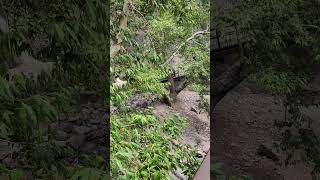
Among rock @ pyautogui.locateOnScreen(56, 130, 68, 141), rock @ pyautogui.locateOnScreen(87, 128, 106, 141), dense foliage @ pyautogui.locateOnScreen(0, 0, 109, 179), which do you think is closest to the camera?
dense foliage @ pyautogui.locateOnScreen(0, 0, 109, 179)

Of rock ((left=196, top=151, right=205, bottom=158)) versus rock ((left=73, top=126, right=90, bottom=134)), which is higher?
rock ((left=73, top=126, right=90, bottom=134))

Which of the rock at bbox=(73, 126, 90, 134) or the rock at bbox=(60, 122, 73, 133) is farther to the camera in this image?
the rock at bbox=(73, 126, 90, 134)

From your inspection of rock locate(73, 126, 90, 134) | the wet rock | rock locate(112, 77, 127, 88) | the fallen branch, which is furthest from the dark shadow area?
rock locate(73, 126, 90, 134)

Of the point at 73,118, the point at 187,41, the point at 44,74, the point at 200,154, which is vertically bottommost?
the point at 200,154

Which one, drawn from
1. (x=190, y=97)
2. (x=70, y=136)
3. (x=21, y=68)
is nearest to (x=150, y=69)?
(x=190, y=97)

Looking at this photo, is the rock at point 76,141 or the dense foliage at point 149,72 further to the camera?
the dense foliage at point 149,72

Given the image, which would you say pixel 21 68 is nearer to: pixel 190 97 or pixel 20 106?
pixel 20 106

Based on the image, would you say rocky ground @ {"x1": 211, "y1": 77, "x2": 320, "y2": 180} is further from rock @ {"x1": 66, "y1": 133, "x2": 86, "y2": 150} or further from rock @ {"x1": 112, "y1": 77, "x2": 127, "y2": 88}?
rock @ {"x1": 66, "y1": 133, "x2": 86, "y2": 150}

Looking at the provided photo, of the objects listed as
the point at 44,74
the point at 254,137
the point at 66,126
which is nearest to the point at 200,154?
the point at 254,137

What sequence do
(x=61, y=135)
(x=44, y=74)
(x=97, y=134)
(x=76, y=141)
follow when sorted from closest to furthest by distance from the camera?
1. (x=44, y=74)
2. (x=61, y=135)
3. (x=76, y=141)
4. (x=97, y=134)

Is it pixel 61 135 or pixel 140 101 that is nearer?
pixel 61 135

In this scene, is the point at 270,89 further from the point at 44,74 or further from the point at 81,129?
the point at 44,74

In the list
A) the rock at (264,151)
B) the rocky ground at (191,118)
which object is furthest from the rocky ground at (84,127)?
the rock at (264,151)

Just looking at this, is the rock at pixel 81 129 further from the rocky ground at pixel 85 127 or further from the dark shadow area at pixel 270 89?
the dark shadow area at pixel 270 89
